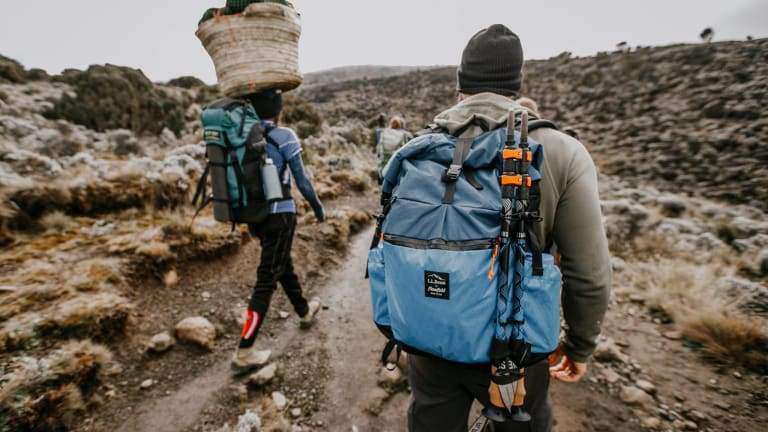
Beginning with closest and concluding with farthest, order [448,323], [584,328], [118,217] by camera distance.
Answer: [448,323] < [584,328] < [118,217]

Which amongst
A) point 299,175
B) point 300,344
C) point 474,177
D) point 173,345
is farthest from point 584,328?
point 173,345

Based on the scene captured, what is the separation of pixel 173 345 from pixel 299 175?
2044 mm

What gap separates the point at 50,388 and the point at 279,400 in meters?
1.54

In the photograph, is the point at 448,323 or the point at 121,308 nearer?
the point at 448,323

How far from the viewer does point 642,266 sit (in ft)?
16.4

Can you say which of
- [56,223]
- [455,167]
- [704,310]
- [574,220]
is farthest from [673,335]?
[56,223]

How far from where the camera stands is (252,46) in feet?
8.04

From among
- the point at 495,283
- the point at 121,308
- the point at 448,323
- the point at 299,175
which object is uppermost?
the point at 299,175

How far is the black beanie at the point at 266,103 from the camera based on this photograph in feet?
8.64

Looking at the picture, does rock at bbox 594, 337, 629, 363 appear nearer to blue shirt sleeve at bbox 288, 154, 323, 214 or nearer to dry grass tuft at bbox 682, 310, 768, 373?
dry grass tuft at bbox 682, 310, 768, 373

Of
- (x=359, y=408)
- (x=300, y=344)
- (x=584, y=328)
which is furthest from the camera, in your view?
(x=300, y=344)

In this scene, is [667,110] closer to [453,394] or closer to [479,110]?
[479,110]

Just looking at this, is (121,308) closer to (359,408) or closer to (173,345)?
(173,345)

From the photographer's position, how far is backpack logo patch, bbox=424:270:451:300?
1.09 metres
